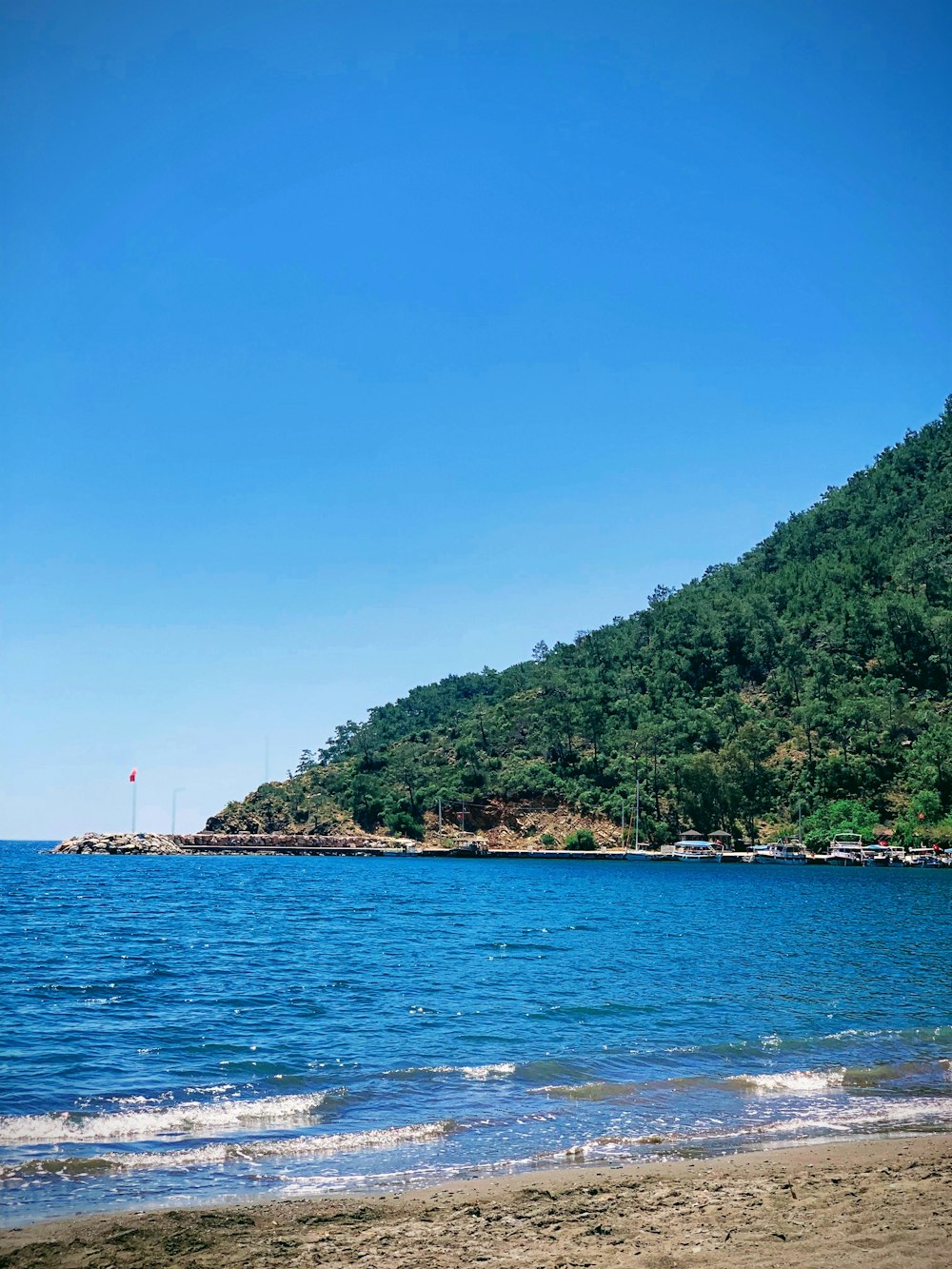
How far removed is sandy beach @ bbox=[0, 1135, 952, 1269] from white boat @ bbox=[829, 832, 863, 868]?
115 meters

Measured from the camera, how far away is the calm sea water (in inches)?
538

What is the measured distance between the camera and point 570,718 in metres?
174

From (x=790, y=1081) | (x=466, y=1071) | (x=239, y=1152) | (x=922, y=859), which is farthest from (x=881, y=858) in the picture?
(x=239, y=1152)

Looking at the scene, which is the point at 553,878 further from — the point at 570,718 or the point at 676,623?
the point at 676,623

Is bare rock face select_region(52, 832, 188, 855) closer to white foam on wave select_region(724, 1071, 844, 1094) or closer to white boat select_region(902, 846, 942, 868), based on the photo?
white boat select_region(902, 846, 942, 868)

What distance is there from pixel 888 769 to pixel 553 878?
203 ft

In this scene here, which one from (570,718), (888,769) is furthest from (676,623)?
(888,769)

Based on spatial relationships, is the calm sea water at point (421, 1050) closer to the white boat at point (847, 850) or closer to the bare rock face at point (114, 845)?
the white boat at point (847, 850)

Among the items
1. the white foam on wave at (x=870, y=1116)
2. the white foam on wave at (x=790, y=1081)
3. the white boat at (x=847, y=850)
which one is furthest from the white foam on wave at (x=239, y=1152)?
the white boat at (x=847, y=850)

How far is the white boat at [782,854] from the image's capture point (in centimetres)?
12825

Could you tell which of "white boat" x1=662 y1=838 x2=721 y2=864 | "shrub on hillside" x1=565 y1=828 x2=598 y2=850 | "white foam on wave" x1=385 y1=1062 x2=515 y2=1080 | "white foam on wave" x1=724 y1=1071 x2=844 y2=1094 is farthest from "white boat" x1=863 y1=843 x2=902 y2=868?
"white foam on wave" x1=385 y1=1062 x2=515 y2=1080

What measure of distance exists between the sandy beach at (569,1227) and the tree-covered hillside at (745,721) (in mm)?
123064

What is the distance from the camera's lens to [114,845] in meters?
174

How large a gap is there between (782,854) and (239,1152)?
127973 mm
